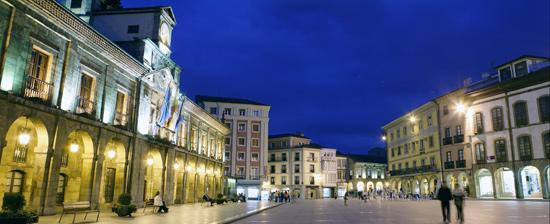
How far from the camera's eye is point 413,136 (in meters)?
68.3

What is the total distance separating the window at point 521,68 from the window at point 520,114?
3812 millimetres

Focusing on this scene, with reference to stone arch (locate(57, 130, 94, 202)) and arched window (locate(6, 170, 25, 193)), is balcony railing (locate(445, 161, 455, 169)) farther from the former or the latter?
arched window (locate(6, 170, 25, 193))

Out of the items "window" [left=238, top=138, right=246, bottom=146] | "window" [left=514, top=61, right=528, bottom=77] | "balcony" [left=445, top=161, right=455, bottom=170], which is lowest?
"balcony" [left=445, top=161, right=455, bottom=170]

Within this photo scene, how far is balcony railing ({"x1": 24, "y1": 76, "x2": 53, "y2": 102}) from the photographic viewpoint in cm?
1787

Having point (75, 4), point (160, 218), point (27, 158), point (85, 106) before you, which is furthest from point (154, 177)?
point (75, 4)

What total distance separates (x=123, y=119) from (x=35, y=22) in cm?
935

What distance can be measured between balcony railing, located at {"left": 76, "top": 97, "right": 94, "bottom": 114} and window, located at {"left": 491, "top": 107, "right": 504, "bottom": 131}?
4340cm

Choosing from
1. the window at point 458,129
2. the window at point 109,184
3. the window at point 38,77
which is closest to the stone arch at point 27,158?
the window at point 38,77

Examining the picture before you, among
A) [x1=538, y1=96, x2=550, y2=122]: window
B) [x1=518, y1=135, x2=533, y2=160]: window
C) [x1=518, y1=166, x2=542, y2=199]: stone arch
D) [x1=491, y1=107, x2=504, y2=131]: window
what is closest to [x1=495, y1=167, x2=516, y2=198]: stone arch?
[x1=518, y1=166, x2=542, y2=199]: stone arch

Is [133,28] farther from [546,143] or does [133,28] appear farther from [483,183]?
[483,183]

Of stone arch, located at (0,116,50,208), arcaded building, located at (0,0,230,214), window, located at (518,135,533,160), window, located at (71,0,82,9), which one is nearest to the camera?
arcaded building, located at (0,0,230,214)

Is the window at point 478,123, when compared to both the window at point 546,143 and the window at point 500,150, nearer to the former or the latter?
the window at point 500,150

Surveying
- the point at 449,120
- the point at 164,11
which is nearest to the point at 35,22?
the point at 164,11

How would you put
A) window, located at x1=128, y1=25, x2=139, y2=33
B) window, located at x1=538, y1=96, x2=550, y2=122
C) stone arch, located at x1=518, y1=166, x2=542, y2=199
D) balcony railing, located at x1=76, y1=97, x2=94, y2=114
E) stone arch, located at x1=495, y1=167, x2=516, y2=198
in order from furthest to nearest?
stone arch, located at x1=495, y1=167, x2=516, y2=198 < stone arch, located at x1=518, y1=166, x2=542, y2=199 < window, located at x1=538, y1=96, x2=550, y2=122 < window, located at x1=128, y1=25, x2=139, y2=33 < balcony railing, located at x1=76, y1=97, x2=94, y2=114
